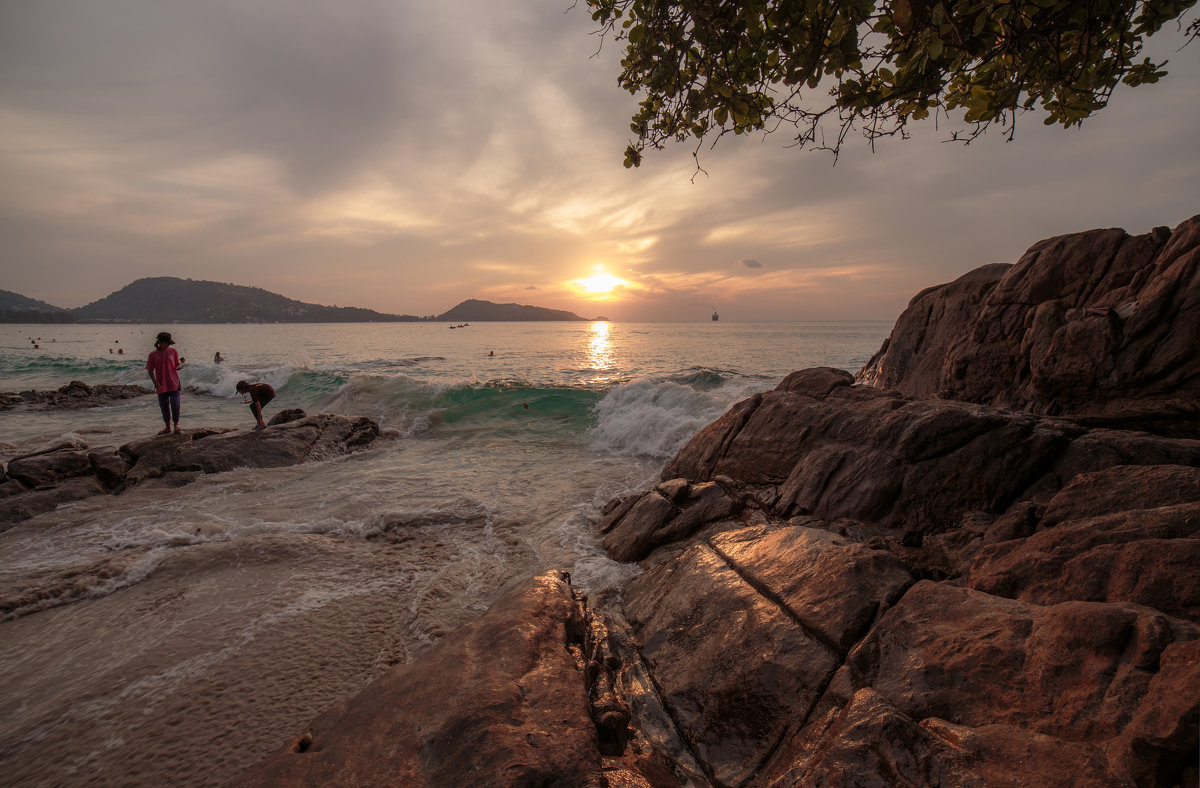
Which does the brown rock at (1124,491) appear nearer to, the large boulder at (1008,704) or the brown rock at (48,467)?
the large boulder at (1008,704)

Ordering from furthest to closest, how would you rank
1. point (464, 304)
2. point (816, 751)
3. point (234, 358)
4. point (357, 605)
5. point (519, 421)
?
point (464, 304) < point (234, 358) < point (519, 421) < point (357, 605) < point (816, 751)

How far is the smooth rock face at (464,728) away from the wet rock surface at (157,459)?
899 centimetres

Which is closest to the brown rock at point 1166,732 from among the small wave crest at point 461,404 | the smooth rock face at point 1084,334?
the smooth rock face at point 1084,334

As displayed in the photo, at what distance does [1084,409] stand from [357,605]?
28.6 ft

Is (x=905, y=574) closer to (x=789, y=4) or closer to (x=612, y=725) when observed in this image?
(x=612, y=725)

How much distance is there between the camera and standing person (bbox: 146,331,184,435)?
11977 mm

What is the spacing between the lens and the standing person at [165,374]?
11977mm

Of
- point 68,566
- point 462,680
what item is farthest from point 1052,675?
point 68,566

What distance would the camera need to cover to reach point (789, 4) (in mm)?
3529

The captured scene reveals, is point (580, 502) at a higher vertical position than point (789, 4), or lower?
lower

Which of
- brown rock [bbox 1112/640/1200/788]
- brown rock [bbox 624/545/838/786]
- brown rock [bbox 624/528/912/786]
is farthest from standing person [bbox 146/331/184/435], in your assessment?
brown rock [bbox 1112/640/1200/788]

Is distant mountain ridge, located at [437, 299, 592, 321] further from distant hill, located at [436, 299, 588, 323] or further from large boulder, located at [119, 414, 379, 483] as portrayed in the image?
large boulder, located at [119, 414, 379, 483]

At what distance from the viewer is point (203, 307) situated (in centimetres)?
15300

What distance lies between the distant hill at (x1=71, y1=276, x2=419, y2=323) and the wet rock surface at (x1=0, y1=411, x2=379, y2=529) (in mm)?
167682
